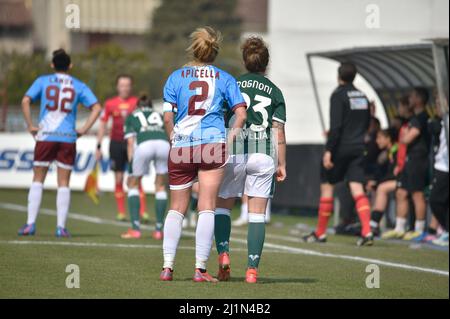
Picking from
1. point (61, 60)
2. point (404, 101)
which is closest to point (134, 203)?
point (61, 60)

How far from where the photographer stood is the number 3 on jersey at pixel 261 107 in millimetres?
10852

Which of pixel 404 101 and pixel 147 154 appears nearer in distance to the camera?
pixel 147 154

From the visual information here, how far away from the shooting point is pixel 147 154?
1628 centimetres

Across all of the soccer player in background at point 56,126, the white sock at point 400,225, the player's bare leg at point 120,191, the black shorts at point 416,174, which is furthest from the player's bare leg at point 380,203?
the soccer player in background at point 56,126

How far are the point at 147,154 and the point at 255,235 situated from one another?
221 inches

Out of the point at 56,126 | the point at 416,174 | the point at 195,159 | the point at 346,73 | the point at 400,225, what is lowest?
the point at 400,225

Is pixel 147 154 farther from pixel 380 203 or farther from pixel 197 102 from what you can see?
pixel 197 102

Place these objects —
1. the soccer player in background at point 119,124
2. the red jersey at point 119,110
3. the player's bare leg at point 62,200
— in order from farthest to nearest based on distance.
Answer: the red jersey at point 119,110 < the soccer player in background at point 119,124 < the player's bare leg at point 62,200

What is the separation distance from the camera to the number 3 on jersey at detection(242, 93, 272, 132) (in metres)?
10.9

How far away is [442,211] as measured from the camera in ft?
54.8

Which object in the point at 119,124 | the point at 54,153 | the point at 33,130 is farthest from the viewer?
the point at 119,124

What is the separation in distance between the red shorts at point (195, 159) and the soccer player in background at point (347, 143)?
5233 mm

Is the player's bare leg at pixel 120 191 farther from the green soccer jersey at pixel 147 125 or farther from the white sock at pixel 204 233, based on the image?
the white sock at pixel 204 233
